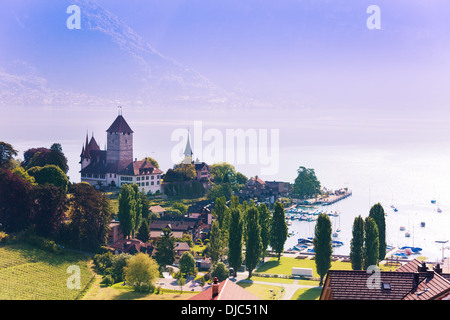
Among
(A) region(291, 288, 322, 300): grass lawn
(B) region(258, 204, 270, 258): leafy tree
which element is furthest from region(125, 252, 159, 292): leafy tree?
(B) region(258, 204, 270, 258): leafy tree

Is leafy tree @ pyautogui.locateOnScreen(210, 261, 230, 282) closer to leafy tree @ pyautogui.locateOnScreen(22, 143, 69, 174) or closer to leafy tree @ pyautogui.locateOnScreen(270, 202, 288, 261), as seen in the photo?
leafy tree @ pyautogui.locateOnScreen(270, 202, 288, 261)

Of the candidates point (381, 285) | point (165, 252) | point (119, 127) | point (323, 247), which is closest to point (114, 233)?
point (165, 252)

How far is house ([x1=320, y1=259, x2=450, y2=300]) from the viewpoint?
12305 mm

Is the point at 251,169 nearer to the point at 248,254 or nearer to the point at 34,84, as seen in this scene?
the point at 248,254

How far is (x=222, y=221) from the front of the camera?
135 ft

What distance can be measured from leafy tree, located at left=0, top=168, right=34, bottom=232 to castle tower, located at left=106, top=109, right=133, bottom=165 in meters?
30.3

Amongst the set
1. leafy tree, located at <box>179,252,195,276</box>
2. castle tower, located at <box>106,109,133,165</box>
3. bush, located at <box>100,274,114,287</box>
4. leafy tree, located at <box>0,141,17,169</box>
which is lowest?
bush, located at <box>100,274,114,287</box>

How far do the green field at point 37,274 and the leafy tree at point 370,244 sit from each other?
718 inches

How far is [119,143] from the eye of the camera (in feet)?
211

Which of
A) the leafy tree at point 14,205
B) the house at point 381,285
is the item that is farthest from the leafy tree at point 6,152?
the house at point 381,285

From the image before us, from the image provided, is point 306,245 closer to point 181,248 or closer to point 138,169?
point 181,248
